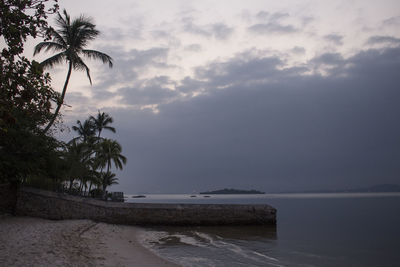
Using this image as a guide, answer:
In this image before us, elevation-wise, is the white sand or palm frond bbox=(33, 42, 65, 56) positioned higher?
palm frond bbox=(33, 42, 65, 56)

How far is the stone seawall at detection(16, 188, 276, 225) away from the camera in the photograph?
1892 centimetres

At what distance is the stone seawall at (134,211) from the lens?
62.1 ft

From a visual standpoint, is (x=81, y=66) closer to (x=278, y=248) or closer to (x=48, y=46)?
(x=48, y=46)

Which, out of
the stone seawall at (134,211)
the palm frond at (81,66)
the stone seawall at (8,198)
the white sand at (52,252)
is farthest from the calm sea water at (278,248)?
the palm frond at (81,66)

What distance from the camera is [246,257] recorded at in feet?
46.4

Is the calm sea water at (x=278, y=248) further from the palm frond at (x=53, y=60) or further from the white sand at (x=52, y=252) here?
the palm frond at (x=53, y=60)

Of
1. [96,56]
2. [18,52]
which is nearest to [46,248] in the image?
[18,52]

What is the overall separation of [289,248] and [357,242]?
6189 mm

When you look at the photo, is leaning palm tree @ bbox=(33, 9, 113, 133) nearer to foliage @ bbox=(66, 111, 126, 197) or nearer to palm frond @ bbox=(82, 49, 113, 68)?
palm frond @ bbox=(82, 49, 113, 68)

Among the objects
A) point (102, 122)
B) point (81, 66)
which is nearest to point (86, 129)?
point (102, 122)

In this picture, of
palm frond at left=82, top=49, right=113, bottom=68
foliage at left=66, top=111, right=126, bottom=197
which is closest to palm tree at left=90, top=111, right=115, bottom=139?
foliage at left=66, top=111, right=126, bottom=197

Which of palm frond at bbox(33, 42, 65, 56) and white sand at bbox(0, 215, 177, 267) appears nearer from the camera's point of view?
white sand at bbox(0, 215, 177, 267)

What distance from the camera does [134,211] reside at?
24.9 m

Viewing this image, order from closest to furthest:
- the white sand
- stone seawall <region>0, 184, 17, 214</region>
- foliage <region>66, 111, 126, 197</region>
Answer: the white sand, stone seawall <region>0, 184, 17, 214</region>, foliage <region>66, 111, 126, 197</region>
